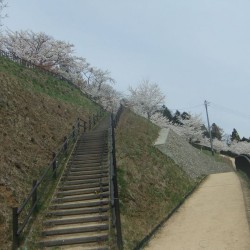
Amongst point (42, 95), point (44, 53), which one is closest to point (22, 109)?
point (42, 95)

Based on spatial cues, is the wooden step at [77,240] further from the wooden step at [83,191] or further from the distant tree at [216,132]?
the distant tree at [216,132]

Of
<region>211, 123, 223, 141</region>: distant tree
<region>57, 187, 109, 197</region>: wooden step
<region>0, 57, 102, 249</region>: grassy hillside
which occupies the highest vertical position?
<region>211, 123, 223, 141</region>: distant tree

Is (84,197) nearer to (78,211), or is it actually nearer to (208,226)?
(78,211)

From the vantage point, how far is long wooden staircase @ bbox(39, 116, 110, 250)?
9.56 meters

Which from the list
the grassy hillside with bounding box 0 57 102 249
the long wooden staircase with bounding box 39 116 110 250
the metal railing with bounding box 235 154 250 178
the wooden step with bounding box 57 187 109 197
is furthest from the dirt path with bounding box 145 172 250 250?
the grassy hillside with bounding box 0 57 102 249

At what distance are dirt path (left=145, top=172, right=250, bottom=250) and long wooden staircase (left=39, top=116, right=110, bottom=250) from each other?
180 cm

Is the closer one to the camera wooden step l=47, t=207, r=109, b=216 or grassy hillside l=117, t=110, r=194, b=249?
wooden step l=47, t=207, r=109, b=216

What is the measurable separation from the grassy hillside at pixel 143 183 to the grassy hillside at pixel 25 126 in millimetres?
3438

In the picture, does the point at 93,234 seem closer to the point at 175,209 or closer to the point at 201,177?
the point at 175,209

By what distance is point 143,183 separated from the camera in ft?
49.8

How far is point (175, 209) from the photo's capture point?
14750 mm

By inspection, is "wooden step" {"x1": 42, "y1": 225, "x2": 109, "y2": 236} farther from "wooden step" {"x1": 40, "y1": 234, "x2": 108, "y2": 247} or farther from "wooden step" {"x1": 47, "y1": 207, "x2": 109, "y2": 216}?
"wooden step" {"x1": 47, "y1": 207, "x2": 109, "y2": 216}

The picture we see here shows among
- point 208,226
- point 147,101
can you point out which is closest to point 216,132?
point 147,101

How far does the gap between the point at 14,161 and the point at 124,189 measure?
4.31 meters
